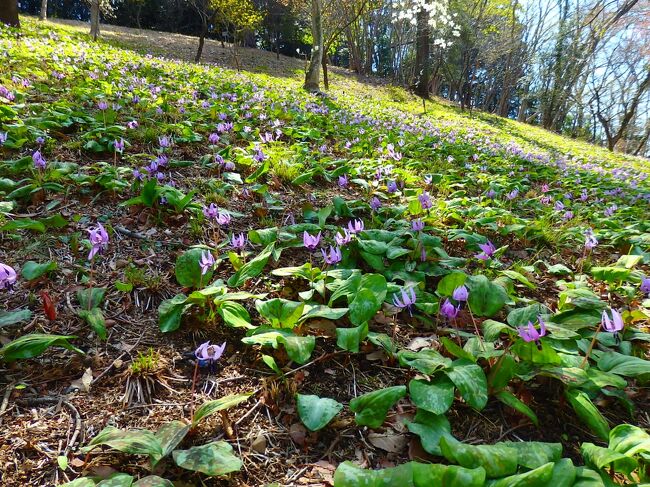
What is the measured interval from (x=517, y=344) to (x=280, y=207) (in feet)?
6.66

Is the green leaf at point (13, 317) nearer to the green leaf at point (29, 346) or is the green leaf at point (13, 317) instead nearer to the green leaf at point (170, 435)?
the green leaf at point (29, 346)

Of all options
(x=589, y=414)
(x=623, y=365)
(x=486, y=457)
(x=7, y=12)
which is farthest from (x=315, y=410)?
(x=7, y=12)

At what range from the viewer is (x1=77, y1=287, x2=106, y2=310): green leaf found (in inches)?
72.2

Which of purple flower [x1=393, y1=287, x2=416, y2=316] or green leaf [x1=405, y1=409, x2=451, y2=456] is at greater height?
purple flower [x1=393, y1=287, x2=416, y2=316]

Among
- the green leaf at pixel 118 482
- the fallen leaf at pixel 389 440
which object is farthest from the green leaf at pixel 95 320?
the fallen leaf at pixel 389 440

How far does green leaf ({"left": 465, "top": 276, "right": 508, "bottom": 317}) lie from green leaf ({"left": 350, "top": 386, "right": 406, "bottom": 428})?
0.81 metres

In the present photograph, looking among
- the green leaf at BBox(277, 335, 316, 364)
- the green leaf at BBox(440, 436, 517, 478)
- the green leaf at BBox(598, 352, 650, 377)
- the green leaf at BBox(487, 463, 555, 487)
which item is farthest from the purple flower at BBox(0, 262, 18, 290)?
the green leaf at BBox(598, 352, 650, 377)

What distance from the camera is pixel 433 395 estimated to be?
56.1 inches

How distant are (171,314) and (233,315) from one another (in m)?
0.30

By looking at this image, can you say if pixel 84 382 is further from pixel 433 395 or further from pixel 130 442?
→ pixel 433 395

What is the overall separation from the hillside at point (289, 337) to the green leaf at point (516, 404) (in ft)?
0.05

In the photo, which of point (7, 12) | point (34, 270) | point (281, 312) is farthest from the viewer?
point (7, 12)

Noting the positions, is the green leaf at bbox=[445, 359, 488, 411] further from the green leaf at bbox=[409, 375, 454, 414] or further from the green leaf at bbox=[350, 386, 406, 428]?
the green leaf at bbox=[350, 386, 406, 428]

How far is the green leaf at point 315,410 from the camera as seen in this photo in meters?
1.37
